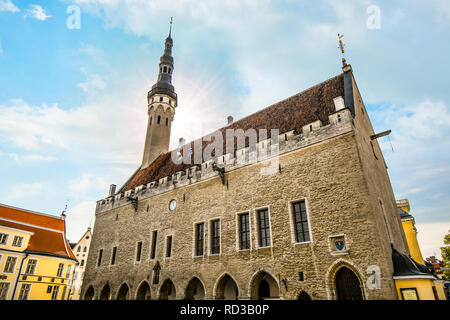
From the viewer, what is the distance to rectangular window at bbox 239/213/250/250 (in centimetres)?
1409

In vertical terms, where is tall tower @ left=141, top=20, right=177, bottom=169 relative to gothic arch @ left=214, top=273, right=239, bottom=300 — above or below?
above

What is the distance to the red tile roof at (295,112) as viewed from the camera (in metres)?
15.3

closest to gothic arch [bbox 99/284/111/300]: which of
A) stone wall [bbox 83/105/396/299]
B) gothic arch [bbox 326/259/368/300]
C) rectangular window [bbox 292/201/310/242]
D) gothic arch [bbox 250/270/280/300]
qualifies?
stone wall [bbox 83/105/396/299]

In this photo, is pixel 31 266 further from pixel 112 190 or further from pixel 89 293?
pixel 112 190

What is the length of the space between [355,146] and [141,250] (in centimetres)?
1563

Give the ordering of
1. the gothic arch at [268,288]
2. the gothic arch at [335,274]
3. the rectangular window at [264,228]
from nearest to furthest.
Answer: the gothic arch at [335,274] < the rectangular window at [264,228] < the gothic arch at [268,288]

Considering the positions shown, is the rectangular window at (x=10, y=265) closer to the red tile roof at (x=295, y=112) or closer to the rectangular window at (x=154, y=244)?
the red tile roof at (x=295, y=112)

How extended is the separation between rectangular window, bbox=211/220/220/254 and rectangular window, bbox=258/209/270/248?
9.47 ft

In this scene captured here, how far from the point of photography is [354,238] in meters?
10.8

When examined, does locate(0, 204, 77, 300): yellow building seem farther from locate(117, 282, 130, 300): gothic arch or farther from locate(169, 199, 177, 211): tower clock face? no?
locate(169, 199, 177, 211): tower clock face? no

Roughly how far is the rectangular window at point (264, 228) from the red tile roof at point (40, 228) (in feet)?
70.0

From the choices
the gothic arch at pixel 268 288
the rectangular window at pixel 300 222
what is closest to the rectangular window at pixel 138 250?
the gothic arch at pixel 268 288

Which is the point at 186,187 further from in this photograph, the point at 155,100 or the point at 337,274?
the point at 155,100
